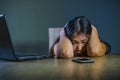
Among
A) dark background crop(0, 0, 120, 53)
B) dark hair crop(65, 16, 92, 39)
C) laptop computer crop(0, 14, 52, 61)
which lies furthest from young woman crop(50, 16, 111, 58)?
dark background crop(0, 0, 120, 53)

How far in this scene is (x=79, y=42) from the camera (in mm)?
1913

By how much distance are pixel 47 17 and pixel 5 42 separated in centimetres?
135

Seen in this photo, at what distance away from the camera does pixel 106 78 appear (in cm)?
101

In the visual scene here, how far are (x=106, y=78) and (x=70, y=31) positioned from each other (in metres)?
0.93

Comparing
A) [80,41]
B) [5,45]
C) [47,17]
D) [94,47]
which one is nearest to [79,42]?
[80,41]

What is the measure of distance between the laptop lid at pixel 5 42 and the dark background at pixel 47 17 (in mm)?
1255

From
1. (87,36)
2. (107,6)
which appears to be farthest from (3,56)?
(107,6)

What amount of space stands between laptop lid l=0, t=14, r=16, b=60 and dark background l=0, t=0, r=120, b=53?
4.12ft

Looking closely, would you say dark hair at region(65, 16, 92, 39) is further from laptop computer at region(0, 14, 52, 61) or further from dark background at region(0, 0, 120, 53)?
dark background at region(0, 0, 120, 53)

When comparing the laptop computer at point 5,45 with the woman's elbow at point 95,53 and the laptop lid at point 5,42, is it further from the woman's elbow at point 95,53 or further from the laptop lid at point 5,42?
the woman's elbow at point 95,53

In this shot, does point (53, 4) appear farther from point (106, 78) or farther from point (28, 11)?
point (106, 78)

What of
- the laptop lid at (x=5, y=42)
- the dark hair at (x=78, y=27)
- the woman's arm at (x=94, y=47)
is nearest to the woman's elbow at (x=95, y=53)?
the woman's arm at (x=94, y=47)

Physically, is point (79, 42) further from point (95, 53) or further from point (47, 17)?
point (47, 17)

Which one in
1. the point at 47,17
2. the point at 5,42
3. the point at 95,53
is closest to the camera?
the point at 5,42
